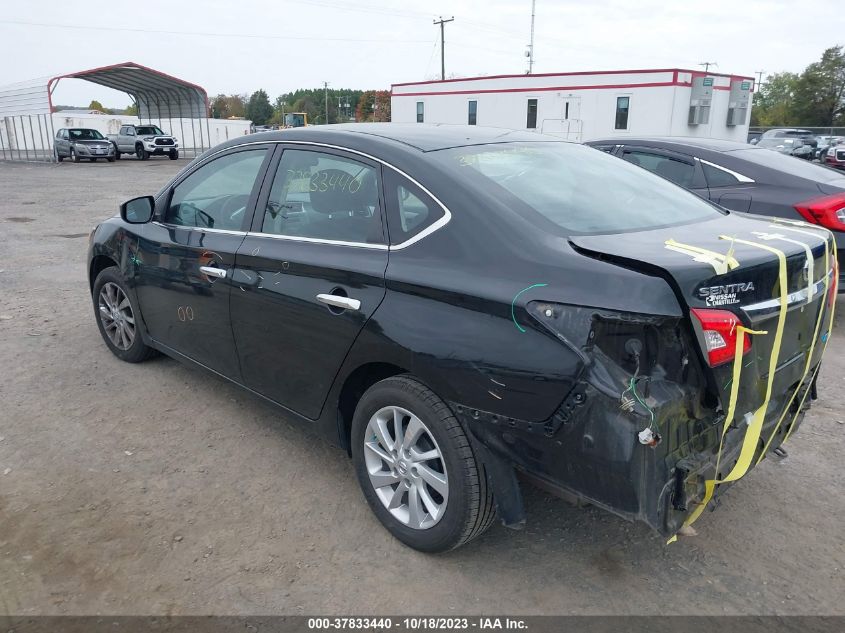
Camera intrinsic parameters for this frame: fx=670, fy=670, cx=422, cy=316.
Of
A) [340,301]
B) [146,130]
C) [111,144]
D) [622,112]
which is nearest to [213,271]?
[340,301]

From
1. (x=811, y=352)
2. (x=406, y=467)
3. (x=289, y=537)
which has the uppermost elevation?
(x=811, y=352)

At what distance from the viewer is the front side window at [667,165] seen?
20.9 feet

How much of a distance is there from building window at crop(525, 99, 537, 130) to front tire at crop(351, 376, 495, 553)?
3165 cm

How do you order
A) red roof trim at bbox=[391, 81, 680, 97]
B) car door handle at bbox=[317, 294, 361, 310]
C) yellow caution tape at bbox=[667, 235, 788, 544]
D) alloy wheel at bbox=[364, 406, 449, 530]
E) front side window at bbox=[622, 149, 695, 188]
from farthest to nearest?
1. red roof trim at bbox=[391, 81, 680, 97]
2. front side window at bbox=[622, 149, 695, 188]
3. car door handle at bbox=[317, 294, 361, 310]
4. alloy wheel at bbox=[364, 406, 449, 530]
5. yellow caution tape at bbox=[667, 235, 788, 544]

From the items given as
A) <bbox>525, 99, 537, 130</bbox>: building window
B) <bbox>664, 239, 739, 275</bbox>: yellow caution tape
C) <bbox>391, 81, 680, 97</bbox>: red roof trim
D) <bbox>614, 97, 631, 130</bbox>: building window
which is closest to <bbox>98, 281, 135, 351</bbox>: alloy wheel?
<bbox>664, 239, 739, 275</bbox>: yellow caution tape

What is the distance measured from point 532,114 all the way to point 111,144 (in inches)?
796

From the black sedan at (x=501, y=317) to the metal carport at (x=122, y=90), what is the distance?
3558 cm

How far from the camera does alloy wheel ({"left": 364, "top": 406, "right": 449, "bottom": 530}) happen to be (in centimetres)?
267

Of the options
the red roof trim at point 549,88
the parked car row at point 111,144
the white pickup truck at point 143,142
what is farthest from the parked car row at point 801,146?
the parked car row at point 111,144

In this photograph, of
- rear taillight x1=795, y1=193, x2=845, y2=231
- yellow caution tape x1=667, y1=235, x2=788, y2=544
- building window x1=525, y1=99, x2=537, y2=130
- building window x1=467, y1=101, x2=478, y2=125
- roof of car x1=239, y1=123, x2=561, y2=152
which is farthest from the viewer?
building window x1=467, y1=101, x2=478, y2=125

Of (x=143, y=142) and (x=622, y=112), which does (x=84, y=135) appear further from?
(x=622, y=112)

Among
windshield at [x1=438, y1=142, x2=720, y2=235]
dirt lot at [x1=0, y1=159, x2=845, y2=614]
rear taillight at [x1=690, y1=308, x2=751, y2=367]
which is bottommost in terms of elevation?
dirt lot at [x1=0, y1=159, x2=845, y2=614]

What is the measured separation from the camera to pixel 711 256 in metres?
2.26

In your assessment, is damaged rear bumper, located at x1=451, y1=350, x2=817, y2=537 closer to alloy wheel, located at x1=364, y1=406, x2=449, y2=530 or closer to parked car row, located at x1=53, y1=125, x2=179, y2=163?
alloy wheel, located at x1=364, y1=406, x2=449, y2=530
